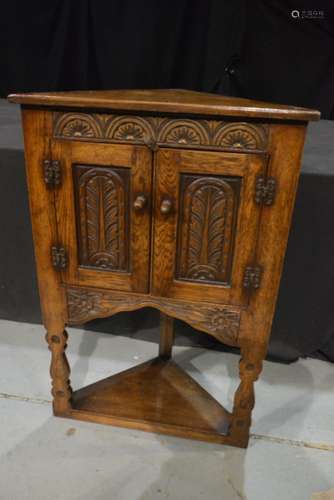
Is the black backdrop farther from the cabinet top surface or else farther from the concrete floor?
the concrete floor

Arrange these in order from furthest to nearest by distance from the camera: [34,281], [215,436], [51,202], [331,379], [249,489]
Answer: [34,281], [331,379], [215,436], [249,489], [51,202]

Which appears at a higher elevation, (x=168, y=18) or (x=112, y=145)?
(x=168, y=18)

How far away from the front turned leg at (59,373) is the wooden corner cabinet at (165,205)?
0.02m

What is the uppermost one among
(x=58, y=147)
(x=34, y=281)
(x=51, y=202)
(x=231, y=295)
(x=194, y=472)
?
(x=58, y=147)

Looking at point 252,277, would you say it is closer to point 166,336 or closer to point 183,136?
point 183,136

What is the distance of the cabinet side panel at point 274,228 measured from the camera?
835mm

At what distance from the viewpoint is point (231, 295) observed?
1.00 meters

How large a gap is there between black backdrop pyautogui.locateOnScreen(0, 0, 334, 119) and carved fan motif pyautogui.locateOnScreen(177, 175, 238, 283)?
100 centimetres

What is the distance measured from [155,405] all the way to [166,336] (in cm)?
27

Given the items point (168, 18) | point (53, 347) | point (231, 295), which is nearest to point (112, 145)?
→ point (231, 295)

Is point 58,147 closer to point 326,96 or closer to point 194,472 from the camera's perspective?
point 194,472

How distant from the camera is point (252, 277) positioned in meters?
0.97

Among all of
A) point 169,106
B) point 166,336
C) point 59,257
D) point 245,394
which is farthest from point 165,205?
point 166,336

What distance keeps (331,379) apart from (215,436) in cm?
58
